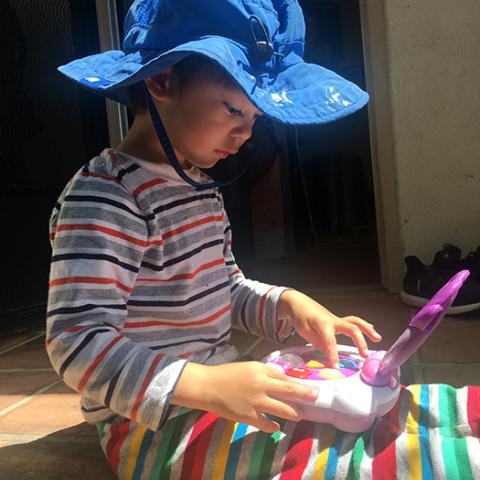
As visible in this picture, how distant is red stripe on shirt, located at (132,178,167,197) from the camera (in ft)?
2.51

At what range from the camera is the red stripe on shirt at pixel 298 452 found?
63 cm

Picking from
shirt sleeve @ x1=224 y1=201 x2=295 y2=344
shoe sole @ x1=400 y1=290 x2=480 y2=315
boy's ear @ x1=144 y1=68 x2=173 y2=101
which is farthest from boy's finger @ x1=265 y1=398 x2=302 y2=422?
shoe sole @ x1=400 y1=290 x2=480 y2=315

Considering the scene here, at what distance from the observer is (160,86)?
77 centimetres

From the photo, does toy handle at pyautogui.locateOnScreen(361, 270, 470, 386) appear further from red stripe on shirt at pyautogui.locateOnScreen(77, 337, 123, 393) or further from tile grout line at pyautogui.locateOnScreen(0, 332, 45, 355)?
tile grout line at pyautogui.locateOnScreen(0, 332, 45, 355)

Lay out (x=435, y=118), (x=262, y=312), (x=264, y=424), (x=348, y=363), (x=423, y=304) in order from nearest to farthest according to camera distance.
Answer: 1. (x=264, y=424)
2. (x=348, y=363)
3. (x=262, y=312)
4. (x=423, y=304)
5. (x=435, y=118)

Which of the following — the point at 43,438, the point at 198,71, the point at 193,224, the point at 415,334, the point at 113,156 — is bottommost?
the point at 43,438

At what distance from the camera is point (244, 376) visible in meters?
0.64

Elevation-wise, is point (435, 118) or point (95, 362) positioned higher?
point (435, 118)

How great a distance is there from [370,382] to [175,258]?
306mm

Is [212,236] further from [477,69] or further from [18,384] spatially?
[477,69]

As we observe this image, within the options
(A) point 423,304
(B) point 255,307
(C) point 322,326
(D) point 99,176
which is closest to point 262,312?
(B) point 255,307

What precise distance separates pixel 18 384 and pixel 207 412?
75 cm

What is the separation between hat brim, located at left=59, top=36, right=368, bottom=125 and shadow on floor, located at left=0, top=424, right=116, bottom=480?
545 mm

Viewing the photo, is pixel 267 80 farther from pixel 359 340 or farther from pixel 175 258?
pixel 359 340
